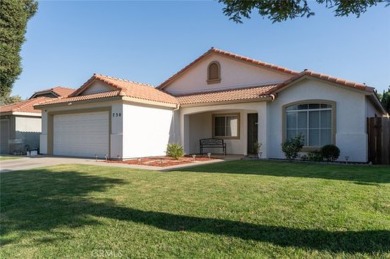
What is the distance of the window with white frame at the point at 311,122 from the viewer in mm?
15449

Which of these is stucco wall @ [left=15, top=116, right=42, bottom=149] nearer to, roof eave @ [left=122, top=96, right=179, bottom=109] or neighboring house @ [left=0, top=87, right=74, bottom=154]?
neighboring house @ [left=0, top=87, right=74, bottom=154]

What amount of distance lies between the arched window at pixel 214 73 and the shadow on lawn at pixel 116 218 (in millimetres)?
14550

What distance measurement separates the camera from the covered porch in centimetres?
2039

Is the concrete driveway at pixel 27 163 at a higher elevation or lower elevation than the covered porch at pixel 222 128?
lower

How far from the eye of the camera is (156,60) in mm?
21062

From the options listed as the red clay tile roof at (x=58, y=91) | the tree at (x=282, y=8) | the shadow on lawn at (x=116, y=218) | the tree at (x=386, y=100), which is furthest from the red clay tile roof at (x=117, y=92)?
the tree at (x=386, y=100)

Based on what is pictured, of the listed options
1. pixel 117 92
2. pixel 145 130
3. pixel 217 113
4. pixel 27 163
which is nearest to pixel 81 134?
pixel 117 92

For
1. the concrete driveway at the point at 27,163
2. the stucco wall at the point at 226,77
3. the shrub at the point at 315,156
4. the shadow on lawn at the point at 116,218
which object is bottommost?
the shadow on lawn at the point at 116,218

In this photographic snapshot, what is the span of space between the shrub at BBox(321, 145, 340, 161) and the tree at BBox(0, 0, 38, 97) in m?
22.5

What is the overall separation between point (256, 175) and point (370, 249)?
244 inches

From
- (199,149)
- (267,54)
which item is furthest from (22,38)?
(267,54)

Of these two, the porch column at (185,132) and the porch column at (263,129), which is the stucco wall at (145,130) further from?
the porch column at (263,129)

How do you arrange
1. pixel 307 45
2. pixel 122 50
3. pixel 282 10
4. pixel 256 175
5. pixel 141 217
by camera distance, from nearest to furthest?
1. pixel 141 217
2. pixel 282 10
3. pixel 256 175
4. pixel 307 45
5. pixel 122 50

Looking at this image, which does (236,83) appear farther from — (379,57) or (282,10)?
(282,10)
